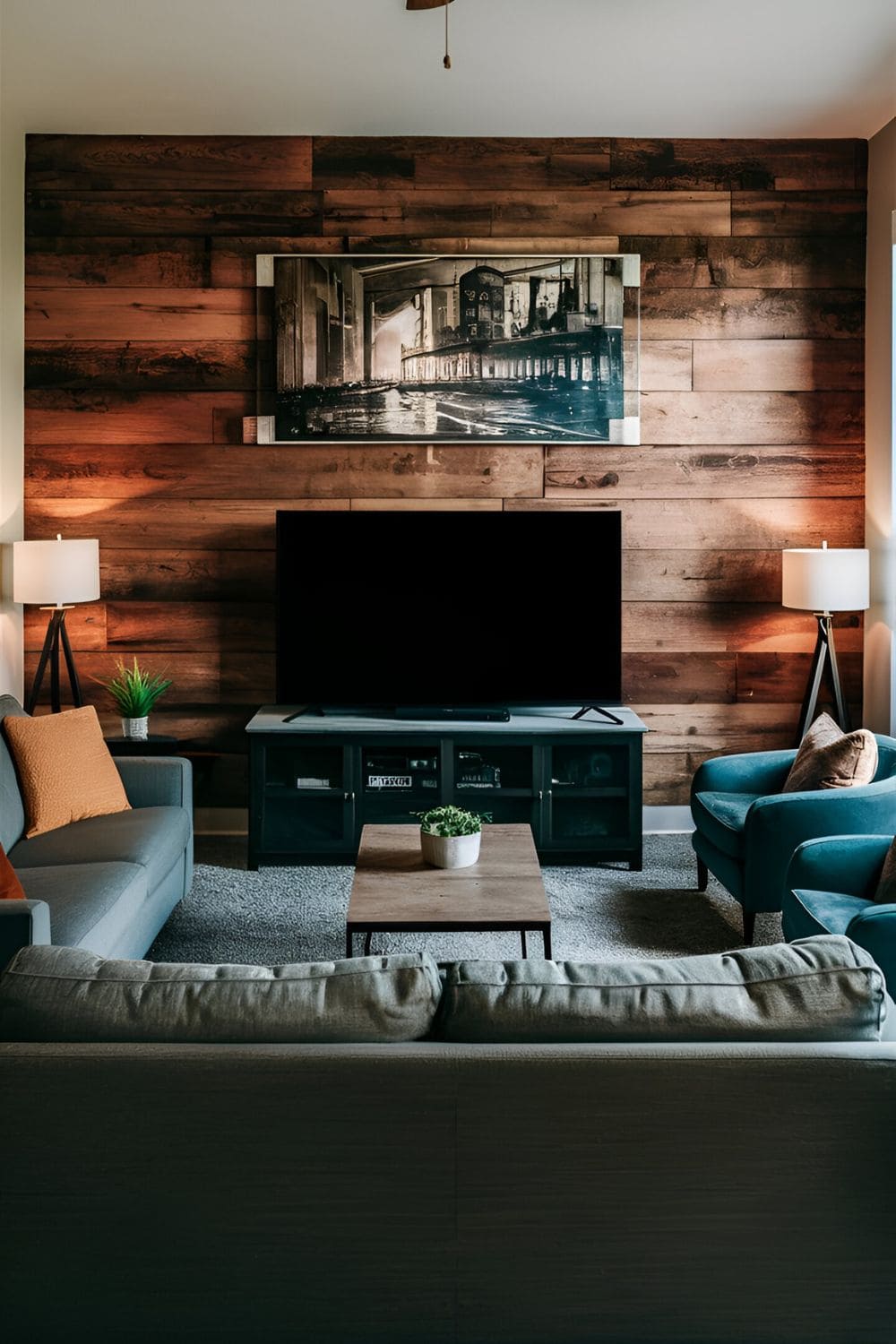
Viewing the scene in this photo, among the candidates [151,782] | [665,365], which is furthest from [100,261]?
[665,365]

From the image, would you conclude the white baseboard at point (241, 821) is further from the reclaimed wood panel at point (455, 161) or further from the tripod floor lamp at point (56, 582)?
the reclaimed wood panel at point (455, 161)

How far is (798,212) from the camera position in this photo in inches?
196

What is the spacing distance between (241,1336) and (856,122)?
16.2 ft

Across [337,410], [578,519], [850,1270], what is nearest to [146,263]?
[337,410]

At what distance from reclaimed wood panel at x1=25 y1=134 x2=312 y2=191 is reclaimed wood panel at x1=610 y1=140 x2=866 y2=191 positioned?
54.7 inches

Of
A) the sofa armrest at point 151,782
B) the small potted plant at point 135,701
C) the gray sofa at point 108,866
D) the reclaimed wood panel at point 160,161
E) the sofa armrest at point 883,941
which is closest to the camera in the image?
the sofa armrest at point 883,941

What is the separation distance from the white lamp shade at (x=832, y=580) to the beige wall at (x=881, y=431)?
293 mm

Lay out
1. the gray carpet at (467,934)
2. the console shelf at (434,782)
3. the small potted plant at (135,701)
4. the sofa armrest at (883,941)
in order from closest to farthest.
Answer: the sofa armrest at (883,941), the gray carpet at (467,934), the console shelf at (434,782), the small potted plant at (135,701)

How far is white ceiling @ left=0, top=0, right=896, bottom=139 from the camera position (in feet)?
12.4

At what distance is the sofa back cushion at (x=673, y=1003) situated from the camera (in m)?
1.50

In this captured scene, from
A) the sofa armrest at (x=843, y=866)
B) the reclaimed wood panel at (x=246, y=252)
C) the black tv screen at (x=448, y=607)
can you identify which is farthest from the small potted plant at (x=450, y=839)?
the reclaimed wood panel at (x=246, y=252)

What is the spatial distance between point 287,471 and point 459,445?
2.46 feet

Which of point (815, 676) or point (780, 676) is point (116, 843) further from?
point (780, 676)

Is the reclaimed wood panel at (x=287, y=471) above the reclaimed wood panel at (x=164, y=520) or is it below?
above
